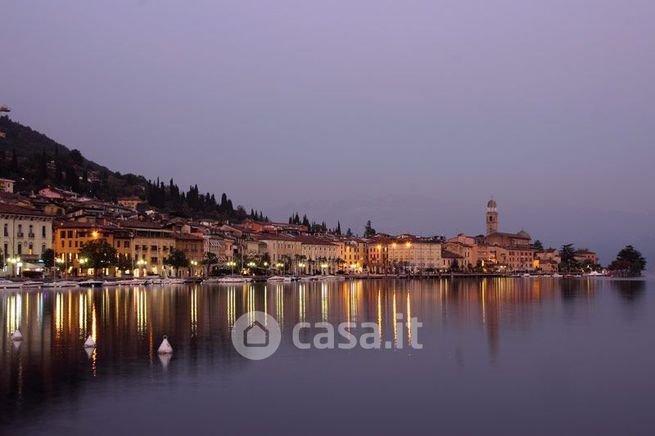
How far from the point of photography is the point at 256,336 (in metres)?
30.0

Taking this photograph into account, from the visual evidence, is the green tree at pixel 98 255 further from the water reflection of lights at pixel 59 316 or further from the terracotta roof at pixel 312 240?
the terracotta roof at pixel 312 240

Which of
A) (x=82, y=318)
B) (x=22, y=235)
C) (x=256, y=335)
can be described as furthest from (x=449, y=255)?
(x=256, y=335)

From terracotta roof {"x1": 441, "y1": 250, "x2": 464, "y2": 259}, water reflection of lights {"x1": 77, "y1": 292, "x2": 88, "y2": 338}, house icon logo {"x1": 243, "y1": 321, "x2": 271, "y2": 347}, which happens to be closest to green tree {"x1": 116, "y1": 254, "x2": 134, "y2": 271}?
water reflection of lights {"x1": 77, "y1": 292, "x2": 88, "y2": 338}

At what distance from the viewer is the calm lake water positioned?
54.0 feet

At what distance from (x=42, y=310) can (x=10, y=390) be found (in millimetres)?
23348

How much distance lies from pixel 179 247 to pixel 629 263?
381ft

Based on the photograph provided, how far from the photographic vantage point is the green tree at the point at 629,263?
604 feet

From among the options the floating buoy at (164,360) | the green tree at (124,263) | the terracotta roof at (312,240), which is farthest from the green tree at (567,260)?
the floating buoy at (164,360)

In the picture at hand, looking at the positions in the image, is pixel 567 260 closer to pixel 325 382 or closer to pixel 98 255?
pixel 98 255

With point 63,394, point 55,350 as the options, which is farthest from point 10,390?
point 55,350

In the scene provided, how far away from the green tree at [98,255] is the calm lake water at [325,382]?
→ 48478mm

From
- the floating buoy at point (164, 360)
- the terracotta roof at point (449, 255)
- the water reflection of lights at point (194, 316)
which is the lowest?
the floating buoy at point (164, 360)

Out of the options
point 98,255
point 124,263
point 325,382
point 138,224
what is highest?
point 138,224

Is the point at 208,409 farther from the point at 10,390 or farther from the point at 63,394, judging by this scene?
the point at 10,390
